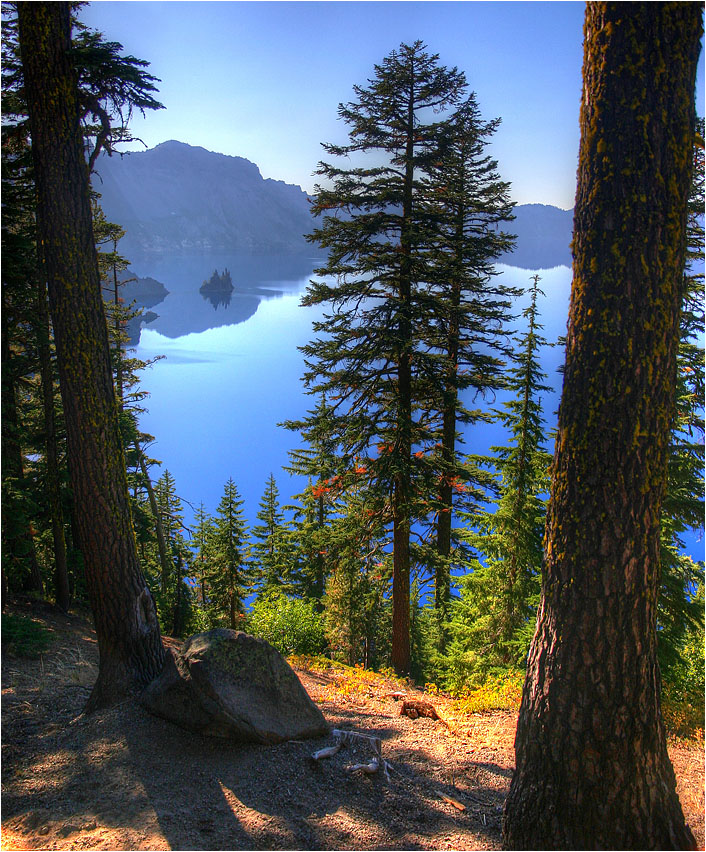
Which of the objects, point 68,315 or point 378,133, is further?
point 378,133

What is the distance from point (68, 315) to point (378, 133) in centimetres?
811

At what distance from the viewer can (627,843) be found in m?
2.97

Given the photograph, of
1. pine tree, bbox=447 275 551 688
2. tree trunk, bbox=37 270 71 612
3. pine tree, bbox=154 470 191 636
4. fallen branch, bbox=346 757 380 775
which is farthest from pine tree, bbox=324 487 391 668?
fallen branch, bbox=346 757 380 775

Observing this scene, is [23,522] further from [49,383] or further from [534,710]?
[534,710]

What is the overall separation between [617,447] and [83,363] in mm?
4570

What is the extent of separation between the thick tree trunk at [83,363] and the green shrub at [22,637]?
10.8ft

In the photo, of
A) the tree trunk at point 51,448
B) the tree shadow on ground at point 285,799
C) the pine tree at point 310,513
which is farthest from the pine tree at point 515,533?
the tree trunk at point 51,448

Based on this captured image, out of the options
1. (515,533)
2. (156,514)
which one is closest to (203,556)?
(156,514)

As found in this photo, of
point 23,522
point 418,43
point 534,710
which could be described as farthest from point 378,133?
point 534,710

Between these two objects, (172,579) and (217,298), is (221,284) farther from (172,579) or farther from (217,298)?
(172,579)

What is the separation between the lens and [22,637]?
25.1 ft

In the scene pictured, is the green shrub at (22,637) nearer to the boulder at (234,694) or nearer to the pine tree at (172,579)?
the boulder at (234,694)

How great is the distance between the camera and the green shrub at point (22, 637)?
749 centimetres

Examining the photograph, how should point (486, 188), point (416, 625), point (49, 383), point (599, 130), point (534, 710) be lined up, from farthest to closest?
point (416, 625), point (486, 188), point (49, 383), point (534, 710), point (599, 130)
